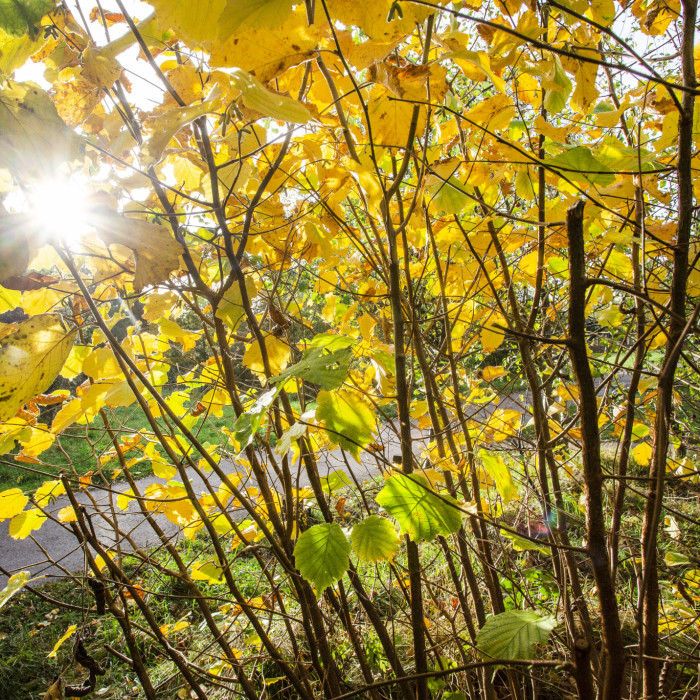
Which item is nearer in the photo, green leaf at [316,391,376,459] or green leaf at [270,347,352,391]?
green leaf at [270,347,352,391]

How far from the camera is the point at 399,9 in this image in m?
0.59

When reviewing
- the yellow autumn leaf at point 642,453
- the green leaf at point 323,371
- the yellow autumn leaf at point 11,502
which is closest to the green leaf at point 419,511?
the green leaf at point 323,371

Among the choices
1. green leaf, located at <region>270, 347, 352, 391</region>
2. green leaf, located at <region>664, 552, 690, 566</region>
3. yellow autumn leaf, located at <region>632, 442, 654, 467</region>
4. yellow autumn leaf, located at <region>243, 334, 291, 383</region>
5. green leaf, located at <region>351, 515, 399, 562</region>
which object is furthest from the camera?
yellow autumn leaf, located at <region>632, 442, 654, 467</region>

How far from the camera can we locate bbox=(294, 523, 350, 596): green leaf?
2.68 ft

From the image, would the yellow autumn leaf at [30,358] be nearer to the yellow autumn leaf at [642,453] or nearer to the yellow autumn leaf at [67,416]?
the yellow autumn leaf at [67,416]

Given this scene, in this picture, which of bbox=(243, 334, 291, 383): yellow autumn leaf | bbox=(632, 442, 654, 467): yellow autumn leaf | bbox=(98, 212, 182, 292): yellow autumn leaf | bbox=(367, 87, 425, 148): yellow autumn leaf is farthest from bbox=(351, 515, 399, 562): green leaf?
bbox=(632, 442, 654, 467): yellow autumn leaf

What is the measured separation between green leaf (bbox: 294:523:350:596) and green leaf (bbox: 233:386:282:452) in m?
0.26

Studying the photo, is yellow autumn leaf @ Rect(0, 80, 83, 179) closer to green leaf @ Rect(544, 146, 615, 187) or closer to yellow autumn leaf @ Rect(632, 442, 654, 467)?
green leaf @ Rect(544, 146, 615, 187)

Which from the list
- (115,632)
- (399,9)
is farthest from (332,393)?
(115,632)

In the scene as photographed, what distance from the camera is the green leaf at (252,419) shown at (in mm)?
657

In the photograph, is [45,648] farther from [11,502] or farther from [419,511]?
[419,511]

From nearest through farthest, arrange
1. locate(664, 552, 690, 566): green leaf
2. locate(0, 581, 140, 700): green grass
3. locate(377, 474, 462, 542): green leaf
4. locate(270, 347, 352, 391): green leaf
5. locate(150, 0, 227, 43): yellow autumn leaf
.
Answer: locate(150, 0, 227, 43): yellow autumn leaf
locate(270, 347, 352, 391): green leaf
locate(377, 474, 462, 542): green leaf
locate(664, 552, 690, 566): green leaf
locate(0, 581, 140, 700): green grass

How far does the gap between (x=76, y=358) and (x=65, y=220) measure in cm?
71

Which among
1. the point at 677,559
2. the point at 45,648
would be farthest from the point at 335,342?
the point at 45,648
